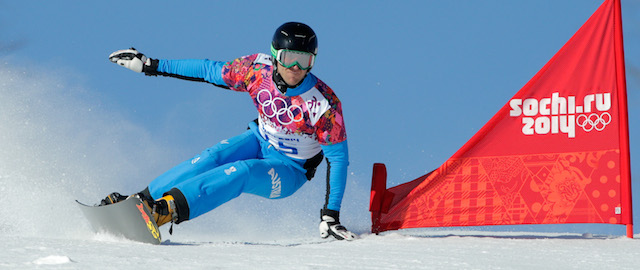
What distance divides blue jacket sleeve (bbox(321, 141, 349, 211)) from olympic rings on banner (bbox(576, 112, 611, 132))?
5.58 ft

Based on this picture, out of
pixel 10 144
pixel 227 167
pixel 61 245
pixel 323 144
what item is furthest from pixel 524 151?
pixel 10 144

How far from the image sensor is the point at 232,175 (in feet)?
14.5

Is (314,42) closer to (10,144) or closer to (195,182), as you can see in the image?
(195,182)

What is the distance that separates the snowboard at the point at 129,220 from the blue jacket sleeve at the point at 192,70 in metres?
1.15

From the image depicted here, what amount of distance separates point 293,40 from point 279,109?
516mm

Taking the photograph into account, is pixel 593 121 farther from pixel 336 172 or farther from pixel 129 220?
pixel 129 220

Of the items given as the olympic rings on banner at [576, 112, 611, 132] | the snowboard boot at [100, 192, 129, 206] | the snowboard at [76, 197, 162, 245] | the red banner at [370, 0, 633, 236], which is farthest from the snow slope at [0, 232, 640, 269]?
the olympic rings on banner at [576, 112, 611, 132]

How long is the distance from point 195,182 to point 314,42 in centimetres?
122

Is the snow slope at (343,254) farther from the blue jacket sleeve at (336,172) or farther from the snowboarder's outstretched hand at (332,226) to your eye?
the blue jacket sleeve at (336,172)

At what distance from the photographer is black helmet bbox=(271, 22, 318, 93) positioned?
451 centimetres

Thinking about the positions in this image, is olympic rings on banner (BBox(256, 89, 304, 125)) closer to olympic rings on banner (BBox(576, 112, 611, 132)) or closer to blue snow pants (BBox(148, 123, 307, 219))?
blue snow pants (BBox(148, 123, 307, 219))

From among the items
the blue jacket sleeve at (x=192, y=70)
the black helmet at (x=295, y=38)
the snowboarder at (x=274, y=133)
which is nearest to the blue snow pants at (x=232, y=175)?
the snowboarder at (x=274, y=133)

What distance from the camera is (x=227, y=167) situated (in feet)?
14.6

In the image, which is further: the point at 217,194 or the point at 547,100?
the point at 547,100
